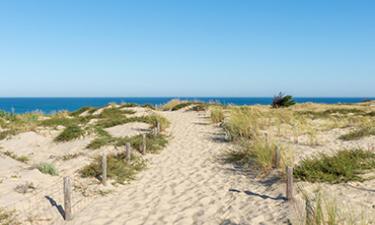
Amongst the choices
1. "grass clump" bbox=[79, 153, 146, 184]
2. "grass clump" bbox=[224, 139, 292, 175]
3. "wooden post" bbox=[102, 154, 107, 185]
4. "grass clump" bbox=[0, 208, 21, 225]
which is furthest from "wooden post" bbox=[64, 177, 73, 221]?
"grass clump" bbox=[224, 139, 292, 175]

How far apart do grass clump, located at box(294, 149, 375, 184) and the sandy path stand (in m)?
0.79

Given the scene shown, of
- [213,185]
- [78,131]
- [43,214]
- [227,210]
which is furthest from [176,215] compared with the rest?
[78,131]

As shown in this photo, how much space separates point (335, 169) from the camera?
7.96 m

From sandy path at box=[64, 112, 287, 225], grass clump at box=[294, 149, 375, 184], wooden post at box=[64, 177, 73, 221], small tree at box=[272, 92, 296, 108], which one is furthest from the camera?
small tree at box=[272, 92, 296, 108]

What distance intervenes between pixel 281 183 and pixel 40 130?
14454mm

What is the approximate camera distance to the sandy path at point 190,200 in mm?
6590

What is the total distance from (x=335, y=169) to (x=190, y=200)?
10.7ft

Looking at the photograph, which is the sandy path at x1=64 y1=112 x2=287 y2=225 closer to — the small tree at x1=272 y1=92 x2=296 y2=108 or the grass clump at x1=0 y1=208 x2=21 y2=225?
the grass clump at x1=0 y1=208 x2=21 y2=225

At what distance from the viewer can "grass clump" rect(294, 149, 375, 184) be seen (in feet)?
25.2

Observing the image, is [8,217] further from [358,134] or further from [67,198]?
[358,134]

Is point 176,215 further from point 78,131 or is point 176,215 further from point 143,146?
point 78,131

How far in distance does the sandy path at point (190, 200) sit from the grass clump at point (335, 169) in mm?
787

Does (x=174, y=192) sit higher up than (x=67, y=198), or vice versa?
(x=67, y=198)

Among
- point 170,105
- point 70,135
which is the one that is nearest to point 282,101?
point 170,105
